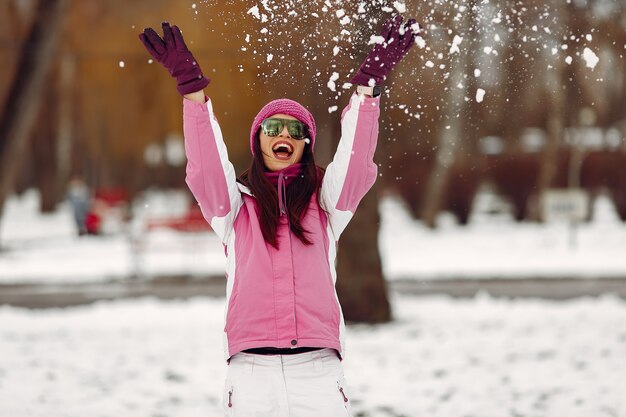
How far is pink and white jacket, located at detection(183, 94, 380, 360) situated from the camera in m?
2.91

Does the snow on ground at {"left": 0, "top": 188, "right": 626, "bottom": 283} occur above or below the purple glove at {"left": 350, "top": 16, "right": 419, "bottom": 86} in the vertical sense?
below

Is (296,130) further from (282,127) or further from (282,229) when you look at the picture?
(282,229)

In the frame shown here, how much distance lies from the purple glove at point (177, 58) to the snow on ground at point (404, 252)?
1143cm

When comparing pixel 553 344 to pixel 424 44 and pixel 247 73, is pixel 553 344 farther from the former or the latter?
pixel 247 73

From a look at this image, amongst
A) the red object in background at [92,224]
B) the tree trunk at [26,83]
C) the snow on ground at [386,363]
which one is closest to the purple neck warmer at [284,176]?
the snow on ground at [386,363]

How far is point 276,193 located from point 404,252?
62.9 feet

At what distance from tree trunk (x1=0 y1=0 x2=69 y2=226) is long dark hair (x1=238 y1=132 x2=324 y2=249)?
7.61m

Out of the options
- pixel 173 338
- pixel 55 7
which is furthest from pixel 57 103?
pixel 173 338

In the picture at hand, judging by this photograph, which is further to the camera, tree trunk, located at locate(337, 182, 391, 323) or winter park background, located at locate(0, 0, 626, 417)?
tree trunk, located at locate(337, 182, 391, 323)

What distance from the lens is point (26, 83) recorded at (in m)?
10.4

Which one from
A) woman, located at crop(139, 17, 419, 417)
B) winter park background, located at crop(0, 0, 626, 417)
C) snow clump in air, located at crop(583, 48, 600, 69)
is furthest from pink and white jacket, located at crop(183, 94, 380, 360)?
snow clump in air, located at crop(583, 48, 600, 69)

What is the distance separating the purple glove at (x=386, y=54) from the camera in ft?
9.76

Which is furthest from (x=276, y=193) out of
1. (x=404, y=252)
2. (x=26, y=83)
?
(x=404, y=252)

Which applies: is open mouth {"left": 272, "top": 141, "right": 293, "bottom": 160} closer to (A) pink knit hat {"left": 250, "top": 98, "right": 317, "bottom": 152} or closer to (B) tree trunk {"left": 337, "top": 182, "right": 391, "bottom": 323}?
(A) pink knit hat {"left": 250, "top": 98, "right": 317, "bottom": 152}
